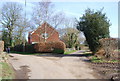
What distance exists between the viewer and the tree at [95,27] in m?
18.5

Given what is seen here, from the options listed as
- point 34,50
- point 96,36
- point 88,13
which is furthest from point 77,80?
point 34,50

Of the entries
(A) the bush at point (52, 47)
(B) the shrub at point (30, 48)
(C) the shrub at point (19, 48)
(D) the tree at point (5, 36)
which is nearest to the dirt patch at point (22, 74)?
(A) the bush at point (52, 47)

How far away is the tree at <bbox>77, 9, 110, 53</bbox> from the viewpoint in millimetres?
18484

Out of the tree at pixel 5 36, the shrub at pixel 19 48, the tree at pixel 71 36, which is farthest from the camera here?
the tree at pixel 71 36

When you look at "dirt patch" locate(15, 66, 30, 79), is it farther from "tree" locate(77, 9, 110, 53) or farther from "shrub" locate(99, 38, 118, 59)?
"tree" locate(77, 9, 110, 53)

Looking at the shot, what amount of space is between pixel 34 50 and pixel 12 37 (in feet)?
38.1

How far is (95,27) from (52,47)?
329 inches

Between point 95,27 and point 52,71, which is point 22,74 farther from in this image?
point 95,27

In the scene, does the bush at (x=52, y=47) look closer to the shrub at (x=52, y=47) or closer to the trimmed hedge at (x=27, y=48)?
the shrub at (x=52, y=47)

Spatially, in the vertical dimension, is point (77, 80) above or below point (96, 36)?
below

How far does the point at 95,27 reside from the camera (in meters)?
18.7

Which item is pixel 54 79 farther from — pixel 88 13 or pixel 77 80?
pixel 88 13

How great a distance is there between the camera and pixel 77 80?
7.44 meters

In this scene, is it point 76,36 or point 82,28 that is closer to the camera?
point 82,28
